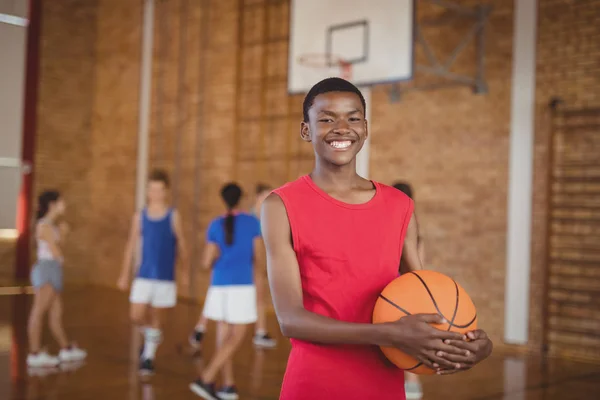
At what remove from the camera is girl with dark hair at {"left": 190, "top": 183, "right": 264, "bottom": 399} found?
5.11 m

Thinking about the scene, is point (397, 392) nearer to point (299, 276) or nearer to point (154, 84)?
point (299, 276)

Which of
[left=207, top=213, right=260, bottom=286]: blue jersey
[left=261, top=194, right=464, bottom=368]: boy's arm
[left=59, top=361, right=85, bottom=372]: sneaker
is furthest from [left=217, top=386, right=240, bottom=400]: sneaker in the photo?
[left=261, top=194, right=464, bottom=368]: boy's arm

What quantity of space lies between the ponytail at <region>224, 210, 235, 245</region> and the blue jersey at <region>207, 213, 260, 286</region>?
0.06 ft

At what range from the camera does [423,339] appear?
154 cm

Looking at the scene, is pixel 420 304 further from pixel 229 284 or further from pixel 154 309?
pixel 154 309

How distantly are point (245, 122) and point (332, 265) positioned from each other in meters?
9.13

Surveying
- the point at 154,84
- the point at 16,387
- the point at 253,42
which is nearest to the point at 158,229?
the point at 16,387

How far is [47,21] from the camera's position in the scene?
1260cm

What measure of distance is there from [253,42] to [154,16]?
2432 millimetres

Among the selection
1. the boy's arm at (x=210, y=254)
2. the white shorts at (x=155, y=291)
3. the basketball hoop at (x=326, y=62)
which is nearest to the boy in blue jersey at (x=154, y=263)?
the white shorts at (x=155, y=291)

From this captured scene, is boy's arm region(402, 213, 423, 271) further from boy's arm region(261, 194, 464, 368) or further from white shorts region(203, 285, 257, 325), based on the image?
white shorts region(203, 285, 257, 325)

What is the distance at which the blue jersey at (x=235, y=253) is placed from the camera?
208 inches

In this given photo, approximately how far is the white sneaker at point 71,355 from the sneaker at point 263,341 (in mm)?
1815

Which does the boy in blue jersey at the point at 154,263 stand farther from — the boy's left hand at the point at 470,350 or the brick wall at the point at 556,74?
the boy's left hand at the point at 470,350
